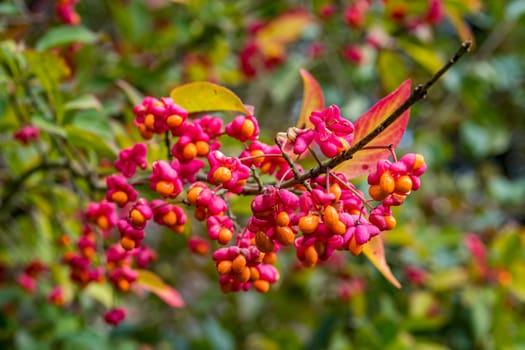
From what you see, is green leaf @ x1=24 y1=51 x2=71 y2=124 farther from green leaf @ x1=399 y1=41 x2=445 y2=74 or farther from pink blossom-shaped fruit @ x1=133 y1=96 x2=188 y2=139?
green leaf @ x1=399 y1=41 x2=445 y2=74

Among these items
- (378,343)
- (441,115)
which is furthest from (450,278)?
(441,115)

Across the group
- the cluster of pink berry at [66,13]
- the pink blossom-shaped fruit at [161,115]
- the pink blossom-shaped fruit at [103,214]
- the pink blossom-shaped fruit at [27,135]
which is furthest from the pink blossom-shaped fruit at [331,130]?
the cluster of pink berry at [66,13]

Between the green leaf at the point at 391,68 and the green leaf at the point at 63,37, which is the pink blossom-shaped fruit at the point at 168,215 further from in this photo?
the green leaf at the point at 391,68

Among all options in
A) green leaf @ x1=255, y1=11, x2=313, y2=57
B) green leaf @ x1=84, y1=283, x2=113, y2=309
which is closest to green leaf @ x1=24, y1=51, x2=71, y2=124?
green leaf @ x1=84, y1=283, x2=113, y2=309

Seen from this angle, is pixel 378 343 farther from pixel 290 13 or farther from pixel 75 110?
pixel 290 13

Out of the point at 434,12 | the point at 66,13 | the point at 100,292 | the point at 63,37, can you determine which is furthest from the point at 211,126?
the point at 434,12

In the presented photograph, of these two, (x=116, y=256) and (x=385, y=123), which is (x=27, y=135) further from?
(x=385, y=123)
